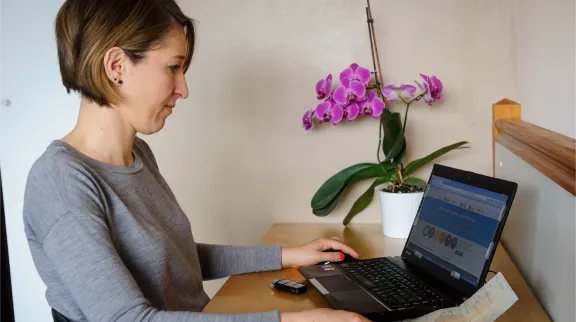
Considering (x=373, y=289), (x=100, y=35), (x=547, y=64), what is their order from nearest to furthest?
1. (x=100, y=35)
2. (x=373, y=289)
3. (x=547, y=64)

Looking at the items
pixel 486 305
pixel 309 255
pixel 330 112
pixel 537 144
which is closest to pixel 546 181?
pixel 537 144

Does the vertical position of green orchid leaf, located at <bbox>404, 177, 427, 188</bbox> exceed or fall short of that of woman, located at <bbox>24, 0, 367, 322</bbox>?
it falls short

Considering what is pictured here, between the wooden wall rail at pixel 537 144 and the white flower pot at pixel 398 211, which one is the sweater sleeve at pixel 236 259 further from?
the wooden wall rail at pixel 537 144

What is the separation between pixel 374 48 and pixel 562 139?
0.79m

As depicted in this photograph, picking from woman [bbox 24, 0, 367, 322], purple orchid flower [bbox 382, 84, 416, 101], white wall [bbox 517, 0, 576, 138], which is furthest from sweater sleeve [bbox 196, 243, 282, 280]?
white wall [bbox 517, 0, 576, 138]

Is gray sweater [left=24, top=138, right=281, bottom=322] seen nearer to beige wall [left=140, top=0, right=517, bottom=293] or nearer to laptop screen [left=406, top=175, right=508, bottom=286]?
laptop screen [left=406, top=175, right=508, bottom=286]

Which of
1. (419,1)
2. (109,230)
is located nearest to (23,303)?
(109,230)

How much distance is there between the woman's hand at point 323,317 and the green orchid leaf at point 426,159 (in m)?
0.81

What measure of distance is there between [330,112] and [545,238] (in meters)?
0.77

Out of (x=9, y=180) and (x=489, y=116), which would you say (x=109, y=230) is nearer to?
(x=489, y=116)

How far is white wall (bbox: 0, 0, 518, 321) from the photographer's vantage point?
180 centimetres

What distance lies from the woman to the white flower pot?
2.01ft

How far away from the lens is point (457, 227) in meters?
1.24

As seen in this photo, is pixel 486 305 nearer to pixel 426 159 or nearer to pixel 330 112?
pixel 426 159
